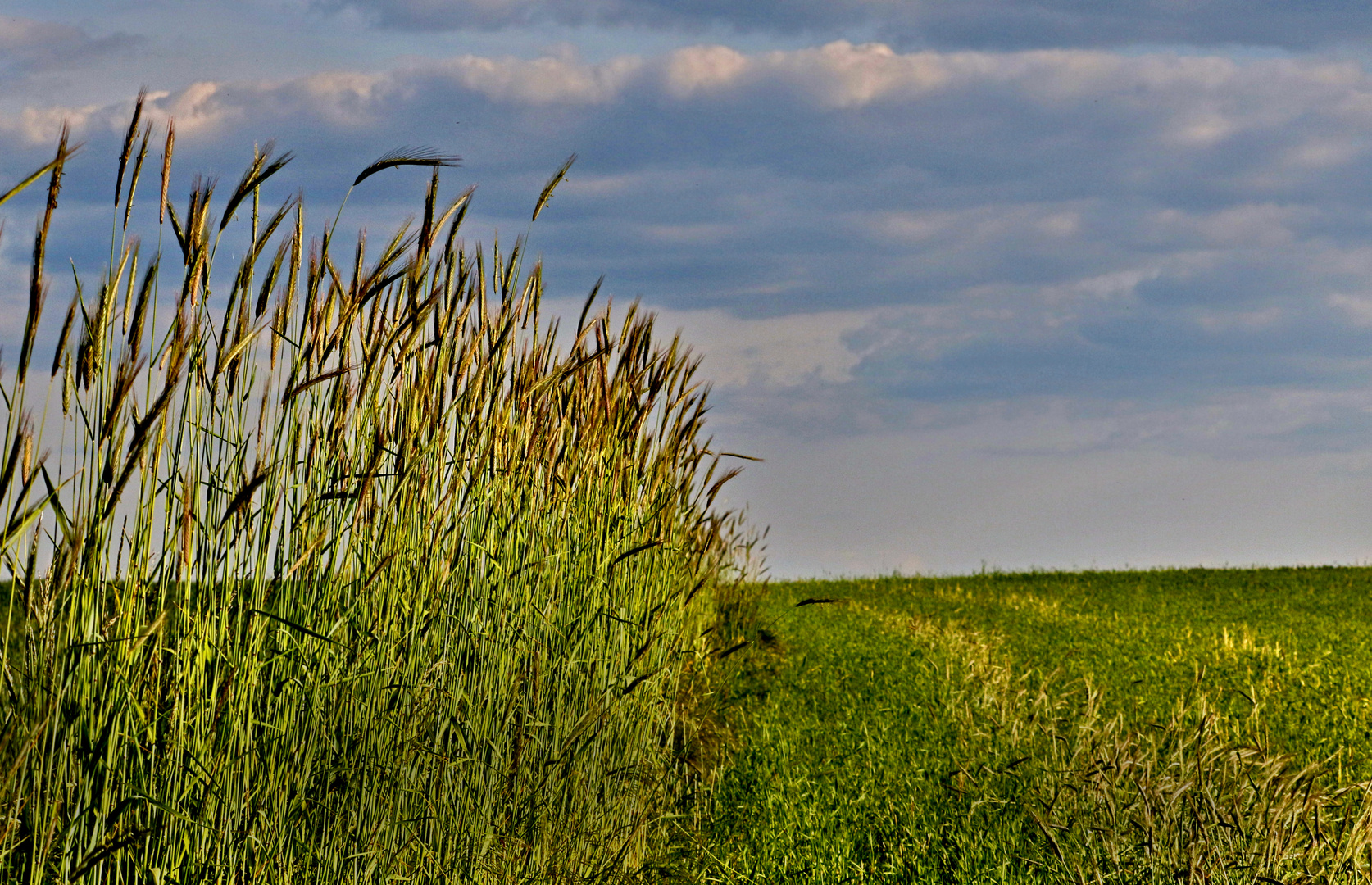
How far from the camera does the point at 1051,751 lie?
4.62 meters

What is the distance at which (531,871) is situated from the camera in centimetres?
310

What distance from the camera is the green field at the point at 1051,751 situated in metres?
3.39

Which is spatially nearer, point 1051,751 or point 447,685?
point 447,685

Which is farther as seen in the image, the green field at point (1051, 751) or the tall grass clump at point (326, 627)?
the green field at point (1051, 751)

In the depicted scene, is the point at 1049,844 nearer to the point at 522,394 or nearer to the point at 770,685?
the point at 522,394

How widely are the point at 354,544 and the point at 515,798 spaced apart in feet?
3.08

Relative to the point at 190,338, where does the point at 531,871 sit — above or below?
below

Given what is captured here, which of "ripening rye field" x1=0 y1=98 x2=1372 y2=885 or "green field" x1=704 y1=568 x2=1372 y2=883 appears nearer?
"ripening rye field" x1=0 y1=98 x2=1372 y2=885

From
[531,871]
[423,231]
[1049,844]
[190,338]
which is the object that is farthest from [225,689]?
[1049,844]

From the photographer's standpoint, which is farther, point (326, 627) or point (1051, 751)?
point (1051, 751)

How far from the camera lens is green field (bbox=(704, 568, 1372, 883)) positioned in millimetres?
3389

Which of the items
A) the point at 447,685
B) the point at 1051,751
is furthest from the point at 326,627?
the point at 1051,751

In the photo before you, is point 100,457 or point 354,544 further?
point 354,544

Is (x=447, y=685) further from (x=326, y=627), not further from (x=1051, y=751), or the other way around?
(x=1051, y=751)
